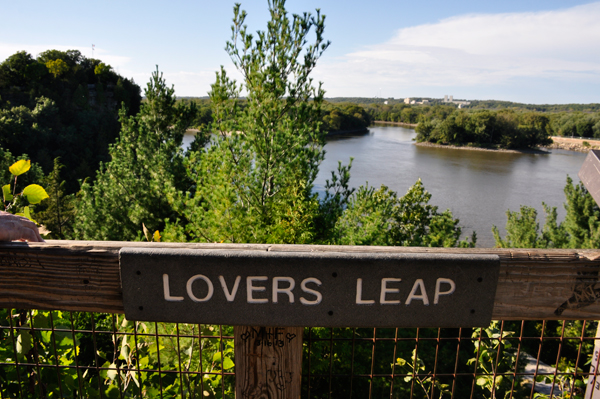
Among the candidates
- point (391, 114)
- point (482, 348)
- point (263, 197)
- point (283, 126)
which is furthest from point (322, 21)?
point (391, 114)

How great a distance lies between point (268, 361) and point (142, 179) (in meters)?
12.4

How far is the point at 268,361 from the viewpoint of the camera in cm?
88

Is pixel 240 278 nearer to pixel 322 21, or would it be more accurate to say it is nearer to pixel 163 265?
pixel 163 265

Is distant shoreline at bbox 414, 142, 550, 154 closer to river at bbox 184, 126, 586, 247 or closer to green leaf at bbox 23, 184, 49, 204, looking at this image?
river at bbox 184, 126, 586, 247

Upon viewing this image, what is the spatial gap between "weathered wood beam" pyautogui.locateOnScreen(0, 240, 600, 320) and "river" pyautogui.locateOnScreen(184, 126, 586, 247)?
19139 mm

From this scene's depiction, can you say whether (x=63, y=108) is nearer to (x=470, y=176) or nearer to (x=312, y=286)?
(x=470, y=176)

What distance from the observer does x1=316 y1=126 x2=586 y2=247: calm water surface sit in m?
28.0

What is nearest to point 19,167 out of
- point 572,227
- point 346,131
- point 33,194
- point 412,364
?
point 33,194

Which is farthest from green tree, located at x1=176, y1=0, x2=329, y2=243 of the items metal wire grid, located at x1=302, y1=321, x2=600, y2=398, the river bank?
the river bank

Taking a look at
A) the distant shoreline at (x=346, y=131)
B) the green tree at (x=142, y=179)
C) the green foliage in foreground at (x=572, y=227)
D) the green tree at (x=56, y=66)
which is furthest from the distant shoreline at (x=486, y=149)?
the green tree at (x=142, y=179)

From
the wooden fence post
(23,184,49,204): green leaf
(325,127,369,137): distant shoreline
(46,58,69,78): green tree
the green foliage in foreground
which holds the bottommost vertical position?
the green foliage in foreground

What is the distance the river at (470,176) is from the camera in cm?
2794

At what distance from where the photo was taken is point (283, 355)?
874 millimetres

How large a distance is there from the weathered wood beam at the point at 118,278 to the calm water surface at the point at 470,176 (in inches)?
754
